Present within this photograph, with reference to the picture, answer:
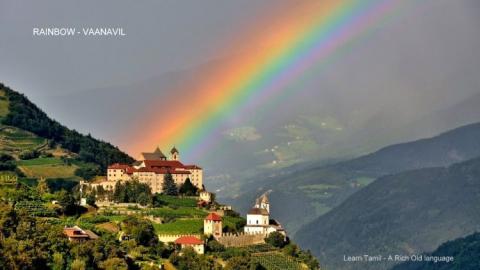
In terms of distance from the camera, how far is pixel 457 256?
Result: 160m

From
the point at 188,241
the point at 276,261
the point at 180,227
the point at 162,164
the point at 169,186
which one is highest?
the point at 162,164

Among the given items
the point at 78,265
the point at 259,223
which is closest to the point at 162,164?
the point at 259,223

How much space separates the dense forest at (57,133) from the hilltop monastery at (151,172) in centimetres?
1177

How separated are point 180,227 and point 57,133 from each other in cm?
3833

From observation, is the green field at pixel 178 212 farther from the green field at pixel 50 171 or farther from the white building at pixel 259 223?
the green field at pixel 50 171

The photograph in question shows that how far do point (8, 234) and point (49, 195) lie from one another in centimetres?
1750

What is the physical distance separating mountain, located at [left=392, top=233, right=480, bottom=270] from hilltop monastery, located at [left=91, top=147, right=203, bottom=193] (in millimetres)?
74427

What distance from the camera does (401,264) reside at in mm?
176875

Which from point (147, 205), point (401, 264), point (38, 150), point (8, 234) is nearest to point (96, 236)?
point (8, 234)

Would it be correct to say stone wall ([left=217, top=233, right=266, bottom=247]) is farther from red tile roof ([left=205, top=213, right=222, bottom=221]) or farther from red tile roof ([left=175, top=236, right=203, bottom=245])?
red tile roof ([left=175, top=236, right=203, bottom=245])

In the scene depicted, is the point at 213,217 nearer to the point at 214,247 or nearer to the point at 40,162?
the point at 214,247

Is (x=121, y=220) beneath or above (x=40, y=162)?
beneath

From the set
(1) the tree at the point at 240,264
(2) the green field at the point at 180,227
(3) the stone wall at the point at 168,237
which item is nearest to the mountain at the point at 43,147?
(2) the green field at the point at 180,227

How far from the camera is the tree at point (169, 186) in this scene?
8394 cm
